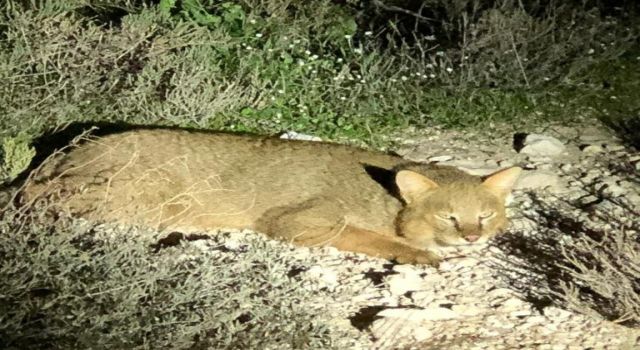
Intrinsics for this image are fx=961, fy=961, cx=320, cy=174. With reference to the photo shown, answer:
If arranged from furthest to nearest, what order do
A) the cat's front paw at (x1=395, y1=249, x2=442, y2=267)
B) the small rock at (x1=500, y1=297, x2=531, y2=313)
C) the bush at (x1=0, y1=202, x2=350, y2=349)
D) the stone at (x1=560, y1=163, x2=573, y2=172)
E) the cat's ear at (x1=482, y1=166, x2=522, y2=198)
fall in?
the stone at (x1=560, y1=163, x2=573, y2=172), the cat's ear at (x1=482, y1=166, x2=522, y2=198), the cat's front paw at (x1=395, y1=249, x2=442, y2=267), the small rock at (x1=500, y1=297, x2=531, y2=313), the bush at (x1=0, y1=202, x2=350, y2=349)

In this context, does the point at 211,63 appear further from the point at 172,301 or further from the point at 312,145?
the point at 172,301

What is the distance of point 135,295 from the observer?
3982mm

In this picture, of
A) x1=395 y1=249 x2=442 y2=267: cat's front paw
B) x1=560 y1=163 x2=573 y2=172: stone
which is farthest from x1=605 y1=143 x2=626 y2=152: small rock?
x1=395 y1=249 x2=442 y2=267: cat's front paw

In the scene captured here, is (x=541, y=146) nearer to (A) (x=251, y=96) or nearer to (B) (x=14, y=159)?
(A) (x=251, y=96)

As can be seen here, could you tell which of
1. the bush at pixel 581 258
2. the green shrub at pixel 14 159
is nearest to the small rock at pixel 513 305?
the bush at pixel 581 258

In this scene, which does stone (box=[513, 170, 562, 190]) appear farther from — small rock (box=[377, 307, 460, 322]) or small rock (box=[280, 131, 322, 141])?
small rock (box=[377, 307, 460, 322])

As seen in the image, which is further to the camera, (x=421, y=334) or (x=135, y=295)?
(x=421, y=334)

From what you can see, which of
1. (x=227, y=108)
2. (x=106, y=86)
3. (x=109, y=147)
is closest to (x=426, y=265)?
(x=109, y=147)

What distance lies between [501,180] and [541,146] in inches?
60.5

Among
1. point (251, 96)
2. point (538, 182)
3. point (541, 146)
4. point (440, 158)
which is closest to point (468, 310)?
point (538, 182)

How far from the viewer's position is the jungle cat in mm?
5277

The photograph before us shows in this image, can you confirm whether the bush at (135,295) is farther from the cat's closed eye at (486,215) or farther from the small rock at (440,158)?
the small rock at (440,158)

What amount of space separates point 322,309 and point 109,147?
1671 millimetres

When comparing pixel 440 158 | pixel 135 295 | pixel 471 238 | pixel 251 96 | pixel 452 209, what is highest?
pixel 135 295
